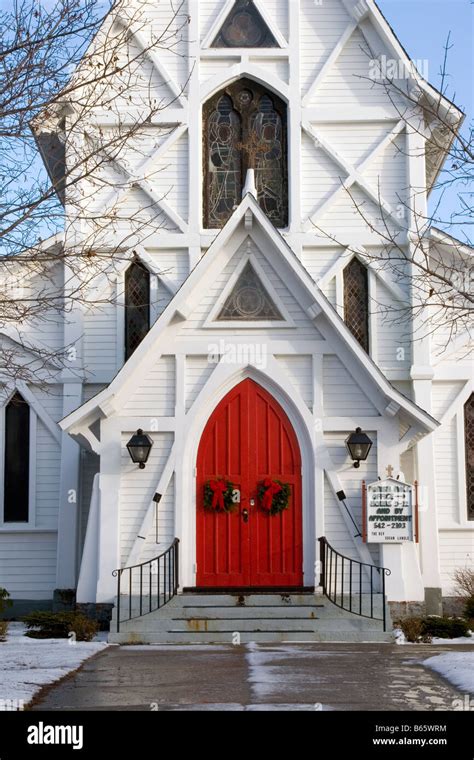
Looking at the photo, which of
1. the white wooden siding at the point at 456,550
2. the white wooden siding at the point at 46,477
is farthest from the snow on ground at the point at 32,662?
the white wooden siding at the point at 456,550

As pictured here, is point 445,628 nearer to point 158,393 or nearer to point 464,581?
point 464,581

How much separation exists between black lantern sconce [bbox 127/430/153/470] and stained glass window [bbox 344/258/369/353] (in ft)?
15.3

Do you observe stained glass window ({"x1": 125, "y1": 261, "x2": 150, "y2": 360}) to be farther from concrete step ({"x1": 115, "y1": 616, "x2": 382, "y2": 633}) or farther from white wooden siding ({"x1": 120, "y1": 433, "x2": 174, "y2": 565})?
concrete step ({"x1": 115, "y1": 616, "x2": 382, "y2": 633})

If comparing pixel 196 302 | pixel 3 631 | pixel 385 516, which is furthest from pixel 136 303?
pixel 3 631

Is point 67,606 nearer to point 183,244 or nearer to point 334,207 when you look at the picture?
point 183,244

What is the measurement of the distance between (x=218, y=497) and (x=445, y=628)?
413 cm

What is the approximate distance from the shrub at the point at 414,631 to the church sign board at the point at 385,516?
1.65 meters

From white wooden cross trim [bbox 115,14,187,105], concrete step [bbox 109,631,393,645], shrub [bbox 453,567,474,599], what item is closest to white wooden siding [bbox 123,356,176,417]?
concrete step [bbox 109,631,393,645]

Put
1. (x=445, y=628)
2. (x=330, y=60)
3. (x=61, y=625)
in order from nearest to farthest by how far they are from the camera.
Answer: (x=61, y=625) → (x=445, y=628) → (x=330, y=60)

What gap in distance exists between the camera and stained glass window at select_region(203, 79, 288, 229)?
72.2ft

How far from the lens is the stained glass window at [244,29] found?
872 inches

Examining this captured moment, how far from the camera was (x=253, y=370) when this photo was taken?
64.5 ft
